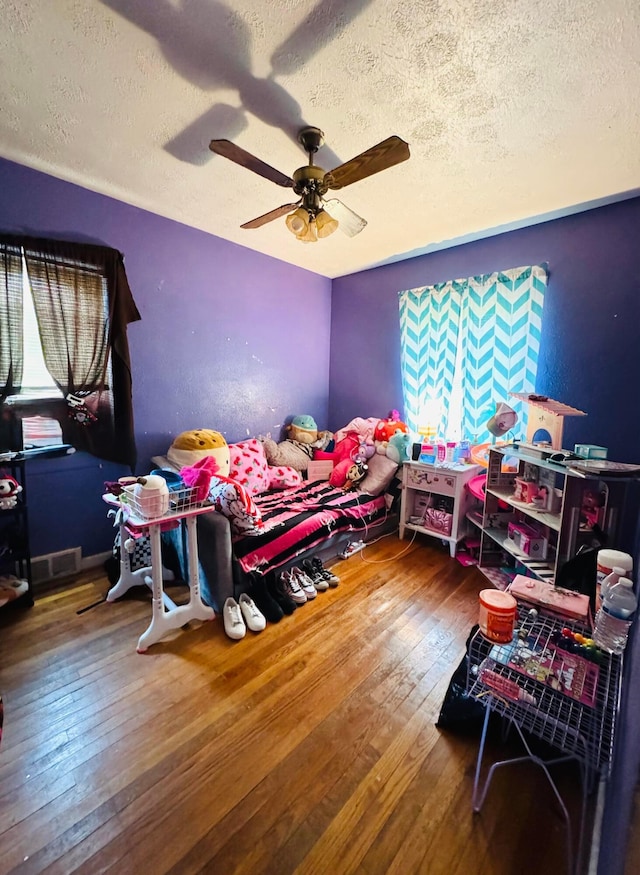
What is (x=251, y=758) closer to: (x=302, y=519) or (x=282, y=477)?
(x=302, y=519)

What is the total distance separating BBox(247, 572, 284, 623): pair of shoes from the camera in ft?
6.32

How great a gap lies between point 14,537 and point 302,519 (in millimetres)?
1634

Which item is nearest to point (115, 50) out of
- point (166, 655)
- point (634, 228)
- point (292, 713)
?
point (166, 655)

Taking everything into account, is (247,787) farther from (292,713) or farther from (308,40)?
(308,40)

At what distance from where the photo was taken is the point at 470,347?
2846mm

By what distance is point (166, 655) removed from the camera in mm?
1674

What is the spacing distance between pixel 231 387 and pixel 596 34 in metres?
2.71

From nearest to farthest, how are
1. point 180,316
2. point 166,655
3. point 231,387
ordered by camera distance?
1. point 166,655
2. point 180,316
3. point 231,387

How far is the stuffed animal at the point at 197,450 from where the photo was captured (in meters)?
2.48

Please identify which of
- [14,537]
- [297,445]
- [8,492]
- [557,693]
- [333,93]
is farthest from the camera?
[297,445]

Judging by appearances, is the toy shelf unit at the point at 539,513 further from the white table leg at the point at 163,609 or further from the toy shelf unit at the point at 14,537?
the toy shelf unit at the point at 14,537

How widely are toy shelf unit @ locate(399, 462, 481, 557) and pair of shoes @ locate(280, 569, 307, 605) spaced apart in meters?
1.13

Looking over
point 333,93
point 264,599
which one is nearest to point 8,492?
point 264,599

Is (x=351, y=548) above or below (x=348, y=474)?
below
